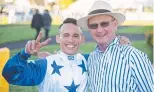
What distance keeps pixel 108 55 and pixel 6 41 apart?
1.66m

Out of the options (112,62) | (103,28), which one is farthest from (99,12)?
(112,62)

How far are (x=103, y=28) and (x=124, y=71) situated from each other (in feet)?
1.00

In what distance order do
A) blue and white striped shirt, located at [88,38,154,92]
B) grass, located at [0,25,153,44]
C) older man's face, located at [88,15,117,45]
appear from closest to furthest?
blue and white striped shirt, located at [88,38,154,92], older man's face, located at [88,15,117,45], grass, located at [0,25,153,44]

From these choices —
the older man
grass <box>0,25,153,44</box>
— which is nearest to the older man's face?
the older man

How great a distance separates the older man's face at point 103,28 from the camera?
6.56 feet

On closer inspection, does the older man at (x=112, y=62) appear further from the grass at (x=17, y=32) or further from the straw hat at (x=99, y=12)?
the grass at (x=17, y=32)

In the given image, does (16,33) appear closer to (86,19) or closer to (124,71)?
(86,19)

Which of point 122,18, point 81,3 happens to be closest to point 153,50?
point 81,3

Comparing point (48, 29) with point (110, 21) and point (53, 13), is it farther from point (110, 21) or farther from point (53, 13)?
point (110, 21)

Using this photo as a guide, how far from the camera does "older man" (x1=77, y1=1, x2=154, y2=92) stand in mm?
1845

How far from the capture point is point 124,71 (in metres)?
1.86

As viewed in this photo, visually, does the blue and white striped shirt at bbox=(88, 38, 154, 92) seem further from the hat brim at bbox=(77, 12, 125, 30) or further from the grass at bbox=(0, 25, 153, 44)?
the grass at bbox=(0, 25, 153, 44)

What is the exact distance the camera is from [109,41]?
1996mm

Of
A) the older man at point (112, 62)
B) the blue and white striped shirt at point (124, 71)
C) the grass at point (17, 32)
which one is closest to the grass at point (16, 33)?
the grass at point (17, 32)
